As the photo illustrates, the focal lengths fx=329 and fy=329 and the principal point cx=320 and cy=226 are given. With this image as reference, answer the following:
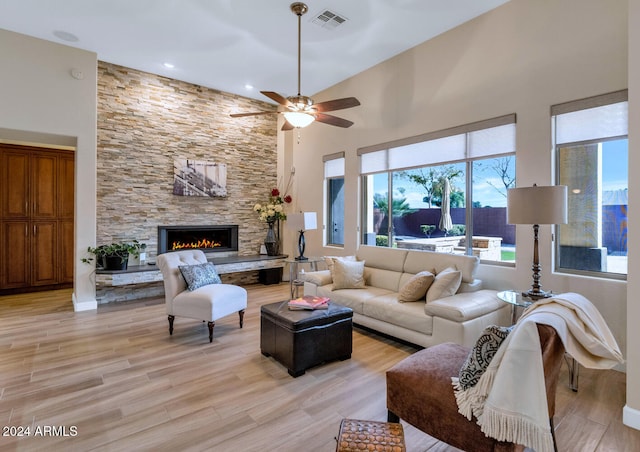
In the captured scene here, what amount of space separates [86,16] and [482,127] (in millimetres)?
4962

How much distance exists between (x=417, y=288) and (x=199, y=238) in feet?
14.1

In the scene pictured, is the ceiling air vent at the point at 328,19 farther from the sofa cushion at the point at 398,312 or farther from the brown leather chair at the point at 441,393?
the brown leather chair at the point at 441,393

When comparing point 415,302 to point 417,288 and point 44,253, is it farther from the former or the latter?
point 44,253

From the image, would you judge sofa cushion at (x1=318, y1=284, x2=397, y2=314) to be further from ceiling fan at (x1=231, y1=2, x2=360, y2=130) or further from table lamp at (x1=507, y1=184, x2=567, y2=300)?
ceiling fan at (x1=231, y1=2, x2=360, y2=130)

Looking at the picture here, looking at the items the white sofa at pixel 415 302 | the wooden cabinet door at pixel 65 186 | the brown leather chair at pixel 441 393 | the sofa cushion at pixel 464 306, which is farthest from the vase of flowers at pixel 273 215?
the brown leather chair at pixel 441 393

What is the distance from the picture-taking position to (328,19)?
13.1ft

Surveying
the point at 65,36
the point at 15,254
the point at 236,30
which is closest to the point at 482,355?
the point at 236,30

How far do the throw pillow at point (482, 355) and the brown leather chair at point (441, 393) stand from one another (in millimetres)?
127

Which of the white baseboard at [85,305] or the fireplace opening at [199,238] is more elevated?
the fireplace opening at [199,238]

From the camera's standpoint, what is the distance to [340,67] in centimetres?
529

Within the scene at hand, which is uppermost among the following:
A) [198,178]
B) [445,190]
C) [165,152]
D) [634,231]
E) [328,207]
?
[165,152]

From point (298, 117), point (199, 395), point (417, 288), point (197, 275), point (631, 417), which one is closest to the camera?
point (631, 417)

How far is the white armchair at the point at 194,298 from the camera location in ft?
11.8

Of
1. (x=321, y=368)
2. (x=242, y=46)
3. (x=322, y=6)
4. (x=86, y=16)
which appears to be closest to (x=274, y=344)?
(x=321, y=368)
